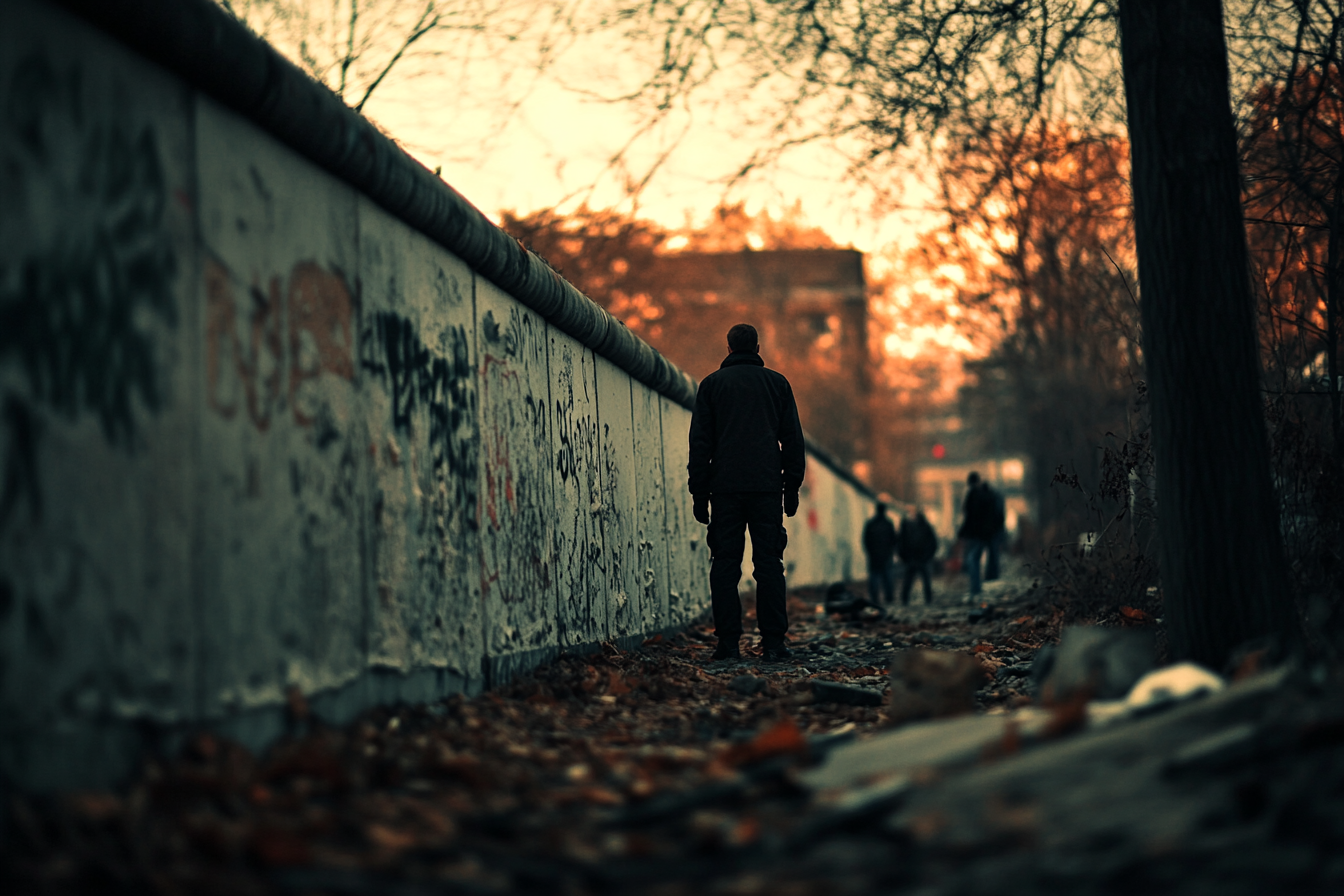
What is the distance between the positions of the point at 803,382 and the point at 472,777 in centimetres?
4845

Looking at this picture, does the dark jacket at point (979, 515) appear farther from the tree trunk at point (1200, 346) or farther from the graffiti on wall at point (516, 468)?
the tree trunk at point (1200, 346)

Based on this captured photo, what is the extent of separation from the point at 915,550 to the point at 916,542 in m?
0.15

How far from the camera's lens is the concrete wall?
2.65 meters

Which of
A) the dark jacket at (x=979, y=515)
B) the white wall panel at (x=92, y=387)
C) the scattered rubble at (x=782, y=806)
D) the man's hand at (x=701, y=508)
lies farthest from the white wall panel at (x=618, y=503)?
the dark jacket at (x=979, y=515)

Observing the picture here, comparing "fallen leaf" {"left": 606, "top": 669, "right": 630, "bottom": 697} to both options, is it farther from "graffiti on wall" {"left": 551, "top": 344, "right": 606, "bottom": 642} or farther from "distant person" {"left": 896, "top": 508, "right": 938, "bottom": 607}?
"distant person" {"left": 896, "top": 508, "right": 938, "bottom": 607}

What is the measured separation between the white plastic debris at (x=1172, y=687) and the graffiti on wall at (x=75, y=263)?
115 inches

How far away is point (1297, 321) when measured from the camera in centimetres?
669

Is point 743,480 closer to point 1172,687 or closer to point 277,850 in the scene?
point 1172,687

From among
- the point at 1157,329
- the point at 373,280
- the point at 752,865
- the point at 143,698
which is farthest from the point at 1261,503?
the point at 143,698

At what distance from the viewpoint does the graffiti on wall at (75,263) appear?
2.61m

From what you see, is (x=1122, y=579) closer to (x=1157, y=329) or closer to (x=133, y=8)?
(x=1157, y=329)

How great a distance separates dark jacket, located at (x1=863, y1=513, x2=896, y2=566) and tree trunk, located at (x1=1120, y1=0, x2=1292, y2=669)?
1205 centimetres

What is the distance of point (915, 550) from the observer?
56.3 ft

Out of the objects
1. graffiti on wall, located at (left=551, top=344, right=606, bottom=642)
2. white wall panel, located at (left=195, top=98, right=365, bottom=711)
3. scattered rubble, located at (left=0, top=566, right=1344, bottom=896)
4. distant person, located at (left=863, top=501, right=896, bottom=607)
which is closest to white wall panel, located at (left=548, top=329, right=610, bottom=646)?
graffiti on wall, located at (left=551, top=344, right=606, bottom=642)
